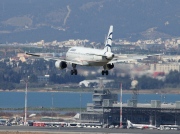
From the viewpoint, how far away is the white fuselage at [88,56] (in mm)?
121312

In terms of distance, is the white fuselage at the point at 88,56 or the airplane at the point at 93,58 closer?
the airplane at the point at 93,58

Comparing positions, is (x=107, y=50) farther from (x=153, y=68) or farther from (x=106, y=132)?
(x=153, y=68)

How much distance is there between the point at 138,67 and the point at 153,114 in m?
23.2

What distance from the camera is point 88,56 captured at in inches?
4882

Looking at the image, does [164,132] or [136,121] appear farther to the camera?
[136,121]

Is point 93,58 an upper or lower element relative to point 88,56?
lower

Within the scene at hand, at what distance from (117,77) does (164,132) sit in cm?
3652

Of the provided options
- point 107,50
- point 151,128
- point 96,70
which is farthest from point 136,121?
point 107,50

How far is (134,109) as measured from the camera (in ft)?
653

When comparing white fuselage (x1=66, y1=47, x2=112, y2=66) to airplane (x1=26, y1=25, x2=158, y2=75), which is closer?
airplane (x1=26, y1=25, x2=158, y2=75)

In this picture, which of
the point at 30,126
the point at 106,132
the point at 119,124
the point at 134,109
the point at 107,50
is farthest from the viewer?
the point at 134,109

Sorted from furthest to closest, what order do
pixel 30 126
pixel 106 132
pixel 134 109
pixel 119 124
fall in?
pixel 134 109
pixel 119 124
pixel 30 126
pixel 106 132

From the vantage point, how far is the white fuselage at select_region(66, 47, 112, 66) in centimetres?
12131

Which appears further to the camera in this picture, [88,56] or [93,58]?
[88,56]
